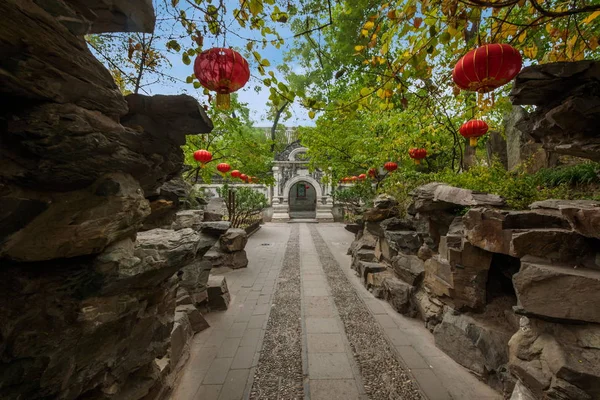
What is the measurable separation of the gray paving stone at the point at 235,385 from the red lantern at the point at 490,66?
402 cm

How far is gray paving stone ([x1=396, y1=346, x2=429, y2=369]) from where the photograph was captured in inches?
110

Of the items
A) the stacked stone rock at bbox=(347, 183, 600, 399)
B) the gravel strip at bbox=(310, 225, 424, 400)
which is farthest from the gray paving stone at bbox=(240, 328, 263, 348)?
the stacked stone rock at bbox=(347, 183, 600, 399)

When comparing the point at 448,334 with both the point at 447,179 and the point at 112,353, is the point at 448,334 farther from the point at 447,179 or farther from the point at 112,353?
the point at 112,353

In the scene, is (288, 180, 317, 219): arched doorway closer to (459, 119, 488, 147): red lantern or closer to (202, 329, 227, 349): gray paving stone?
(459, 119, 488, 147): red lantern

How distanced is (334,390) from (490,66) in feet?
11.9

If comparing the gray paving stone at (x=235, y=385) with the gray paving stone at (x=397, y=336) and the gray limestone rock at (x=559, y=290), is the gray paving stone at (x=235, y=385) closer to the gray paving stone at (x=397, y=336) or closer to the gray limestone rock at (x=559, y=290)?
the gray paving stone at (x=397, y=336)

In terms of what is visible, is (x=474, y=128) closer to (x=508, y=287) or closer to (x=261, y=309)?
(x=508, y=287)

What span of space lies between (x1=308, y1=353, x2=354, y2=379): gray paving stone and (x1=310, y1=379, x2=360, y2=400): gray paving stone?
0.23 ft

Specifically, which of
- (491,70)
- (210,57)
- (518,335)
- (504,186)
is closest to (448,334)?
(518,335)

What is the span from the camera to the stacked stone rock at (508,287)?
1.76 metres

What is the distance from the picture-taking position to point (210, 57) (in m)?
2.35

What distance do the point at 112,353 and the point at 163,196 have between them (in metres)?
2.32

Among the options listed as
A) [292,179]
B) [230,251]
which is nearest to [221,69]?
[230,251]

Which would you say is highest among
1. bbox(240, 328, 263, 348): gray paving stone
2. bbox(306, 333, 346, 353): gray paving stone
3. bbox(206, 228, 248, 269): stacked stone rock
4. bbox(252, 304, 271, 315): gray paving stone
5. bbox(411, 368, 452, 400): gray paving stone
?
bbox(206, 228, 248, 269): stacked stone rock
